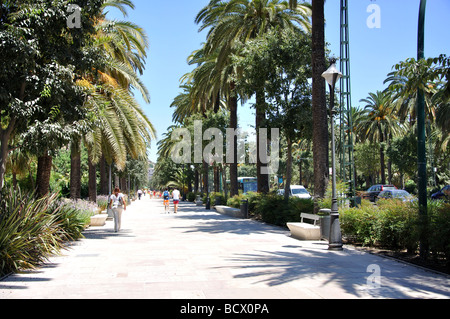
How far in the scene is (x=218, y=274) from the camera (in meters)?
7.86

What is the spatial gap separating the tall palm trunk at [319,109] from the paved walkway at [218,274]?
148 inches

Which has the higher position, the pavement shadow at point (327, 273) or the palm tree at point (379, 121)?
the palm tree at point (379, 121)

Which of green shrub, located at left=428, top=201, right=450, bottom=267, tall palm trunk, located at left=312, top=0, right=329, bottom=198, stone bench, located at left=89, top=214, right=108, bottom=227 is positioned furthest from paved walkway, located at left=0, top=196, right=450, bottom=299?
stone bench, located at left=89, top=214, right=108, bottom=227

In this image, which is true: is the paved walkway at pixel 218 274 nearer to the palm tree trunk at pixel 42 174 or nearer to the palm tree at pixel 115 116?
the palm tree trunk at pixel 42 174

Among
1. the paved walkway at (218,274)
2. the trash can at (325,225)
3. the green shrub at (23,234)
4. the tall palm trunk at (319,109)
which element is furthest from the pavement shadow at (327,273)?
the tall palm trunk at (319,109)

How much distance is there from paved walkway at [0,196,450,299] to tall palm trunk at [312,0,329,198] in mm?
3770

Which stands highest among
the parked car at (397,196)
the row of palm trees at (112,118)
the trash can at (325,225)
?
the row of palm trees at (112,118)

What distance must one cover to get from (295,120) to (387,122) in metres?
31.4

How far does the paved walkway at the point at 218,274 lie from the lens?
21.0 ft

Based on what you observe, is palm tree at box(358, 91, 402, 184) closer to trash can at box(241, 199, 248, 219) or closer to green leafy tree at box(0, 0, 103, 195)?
trash can at box(241, 199, 248, 219)

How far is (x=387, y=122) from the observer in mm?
46594
